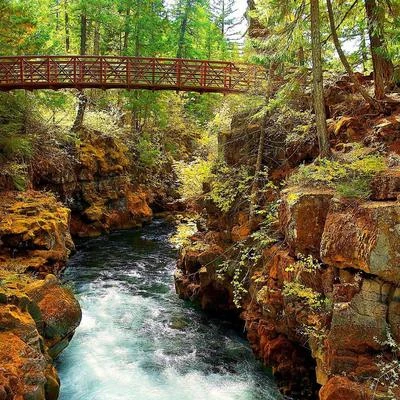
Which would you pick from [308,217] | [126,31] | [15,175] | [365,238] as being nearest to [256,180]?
[308,217]

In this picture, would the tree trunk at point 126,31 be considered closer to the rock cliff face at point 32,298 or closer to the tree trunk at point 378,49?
the rock cliff face at point 32,298

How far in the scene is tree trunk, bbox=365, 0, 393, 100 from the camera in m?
10.0

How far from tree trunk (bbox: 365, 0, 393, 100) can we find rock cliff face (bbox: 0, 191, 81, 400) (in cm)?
953

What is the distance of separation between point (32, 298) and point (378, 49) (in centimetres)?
982

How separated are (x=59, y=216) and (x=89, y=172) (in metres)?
8.79

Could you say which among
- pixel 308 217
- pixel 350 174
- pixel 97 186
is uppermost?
pixel 350 174

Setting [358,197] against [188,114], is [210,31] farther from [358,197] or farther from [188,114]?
[358,197]

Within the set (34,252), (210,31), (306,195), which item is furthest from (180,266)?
(210,31)

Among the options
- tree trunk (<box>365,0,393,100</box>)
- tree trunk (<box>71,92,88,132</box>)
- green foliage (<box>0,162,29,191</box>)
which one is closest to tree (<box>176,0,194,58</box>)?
tree trunk (<box>71,92,88,132</box>)

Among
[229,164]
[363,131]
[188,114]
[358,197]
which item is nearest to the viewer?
[358,197]

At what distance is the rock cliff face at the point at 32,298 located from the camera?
6.92 meters

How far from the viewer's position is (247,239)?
11.8 m

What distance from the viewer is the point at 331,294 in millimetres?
7961

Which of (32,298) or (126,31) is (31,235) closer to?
(32,298)
